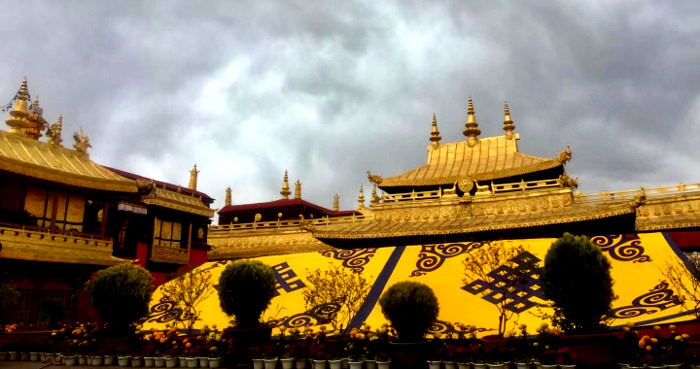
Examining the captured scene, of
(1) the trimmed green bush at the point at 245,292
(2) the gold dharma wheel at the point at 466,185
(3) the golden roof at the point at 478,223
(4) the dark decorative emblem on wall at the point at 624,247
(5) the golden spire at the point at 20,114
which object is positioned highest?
(5) the golden spire at the point at 20,114

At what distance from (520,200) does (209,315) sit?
14664mm

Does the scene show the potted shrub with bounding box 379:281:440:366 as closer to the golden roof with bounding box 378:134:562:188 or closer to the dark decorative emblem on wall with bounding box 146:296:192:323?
the dark decorative emblem on wall with bounding box 146:296:192:323

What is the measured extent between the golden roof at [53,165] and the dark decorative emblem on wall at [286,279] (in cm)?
651

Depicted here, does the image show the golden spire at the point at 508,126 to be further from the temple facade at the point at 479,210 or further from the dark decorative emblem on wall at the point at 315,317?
the dark decorative emblem on wall at the point at 315,317

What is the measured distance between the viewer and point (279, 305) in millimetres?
13766

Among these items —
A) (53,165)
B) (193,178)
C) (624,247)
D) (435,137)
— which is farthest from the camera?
(193,178)

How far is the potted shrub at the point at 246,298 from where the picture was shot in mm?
9750

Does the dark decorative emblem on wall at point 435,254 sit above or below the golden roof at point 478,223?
below

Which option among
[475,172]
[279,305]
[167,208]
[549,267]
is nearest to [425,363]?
[549,267]

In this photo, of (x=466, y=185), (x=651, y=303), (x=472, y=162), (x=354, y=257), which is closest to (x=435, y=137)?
(x=472, y=162)

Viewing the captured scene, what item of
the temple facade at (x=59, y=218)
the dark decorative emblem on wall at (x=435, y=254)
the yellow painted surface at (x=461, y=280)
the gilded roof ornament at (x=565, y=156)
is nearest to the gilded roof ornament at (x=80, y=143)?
the temple facade at (x=59, y=218)

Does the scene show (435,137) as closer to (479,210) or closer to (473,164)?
(473,164)

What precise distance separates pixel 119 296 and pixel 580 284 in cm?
963

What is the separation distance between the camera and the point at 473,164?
28.0 m
